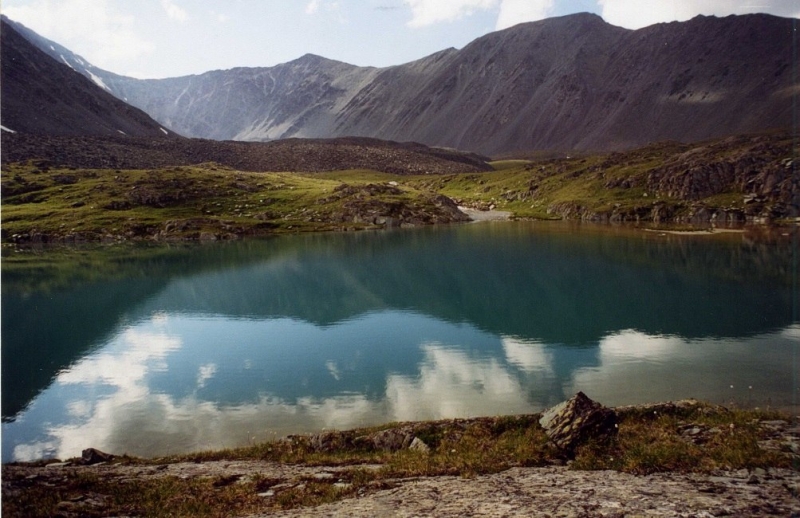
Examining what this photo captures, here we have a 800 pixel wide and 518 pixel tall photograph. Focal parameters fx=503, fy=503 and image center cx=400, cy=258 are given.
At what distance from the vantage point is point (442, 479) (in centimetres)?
1934

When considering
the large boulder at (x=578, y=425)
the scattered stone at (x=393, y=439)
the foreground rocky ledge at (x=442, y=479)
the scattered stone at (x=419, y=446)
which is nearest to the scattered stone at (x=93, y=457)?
the foreground rocky ledge at (x=442, y=479)

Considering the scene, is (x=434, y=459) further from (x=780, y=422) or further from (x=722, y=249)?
(x=722, y=249)

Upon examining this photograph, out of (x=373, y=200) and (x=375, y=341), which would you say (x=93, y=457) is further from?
(x=373, y=200)

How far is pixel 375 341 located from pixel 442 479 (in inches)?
1338

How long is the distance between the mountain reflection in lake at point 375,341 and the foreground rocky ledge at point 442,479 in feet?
21.4

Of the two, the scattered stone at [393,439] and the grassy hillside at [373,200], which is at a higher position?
the grassy hillside at [373,200]

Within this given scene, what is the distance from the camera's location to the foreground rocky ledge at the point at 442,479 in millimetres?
15781

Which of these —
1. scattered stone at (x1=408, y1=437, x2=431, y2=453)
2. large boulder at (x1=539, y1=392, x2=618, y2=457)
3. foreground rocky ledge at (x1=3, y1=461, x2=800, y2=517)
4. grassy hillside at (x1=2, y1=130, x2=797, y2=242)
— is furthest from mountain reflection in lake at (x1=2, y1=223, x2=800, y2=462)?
grassy hillside at (x1=2, y1=130, x2=797, y2=242)

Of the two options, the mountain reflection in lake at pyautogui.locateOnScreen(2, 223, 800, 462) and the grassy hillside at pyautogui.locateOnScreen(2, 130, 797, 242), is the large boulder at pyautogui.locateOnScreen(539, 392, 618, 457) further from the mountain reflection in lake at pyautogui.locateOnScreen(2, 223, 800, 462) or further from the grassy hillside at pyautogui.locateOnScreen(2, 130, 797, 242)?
the grassy hillside at pyautogui.locateOnScreen(2, 130, 797, 242)

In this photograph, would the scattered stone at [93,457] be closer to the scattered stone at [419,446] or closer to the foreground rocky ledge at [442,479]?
the foreground rocky ledge at [442,479]

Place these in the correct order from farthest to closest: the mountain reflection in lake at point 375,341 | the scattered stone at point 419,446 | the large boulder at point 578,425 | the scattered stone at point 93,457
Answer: the mountain reflection in lake at point 375,341 < the scattered stone at point 93,457 < the scattered stone at point 419,446 < the large boulder at point 578,425

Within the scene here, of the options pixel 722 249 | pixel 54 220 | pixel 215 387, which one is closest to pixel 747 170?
pixel 722 249

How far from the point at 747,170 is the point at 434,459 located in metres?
159

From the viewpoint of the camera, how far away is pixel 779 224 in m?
125
